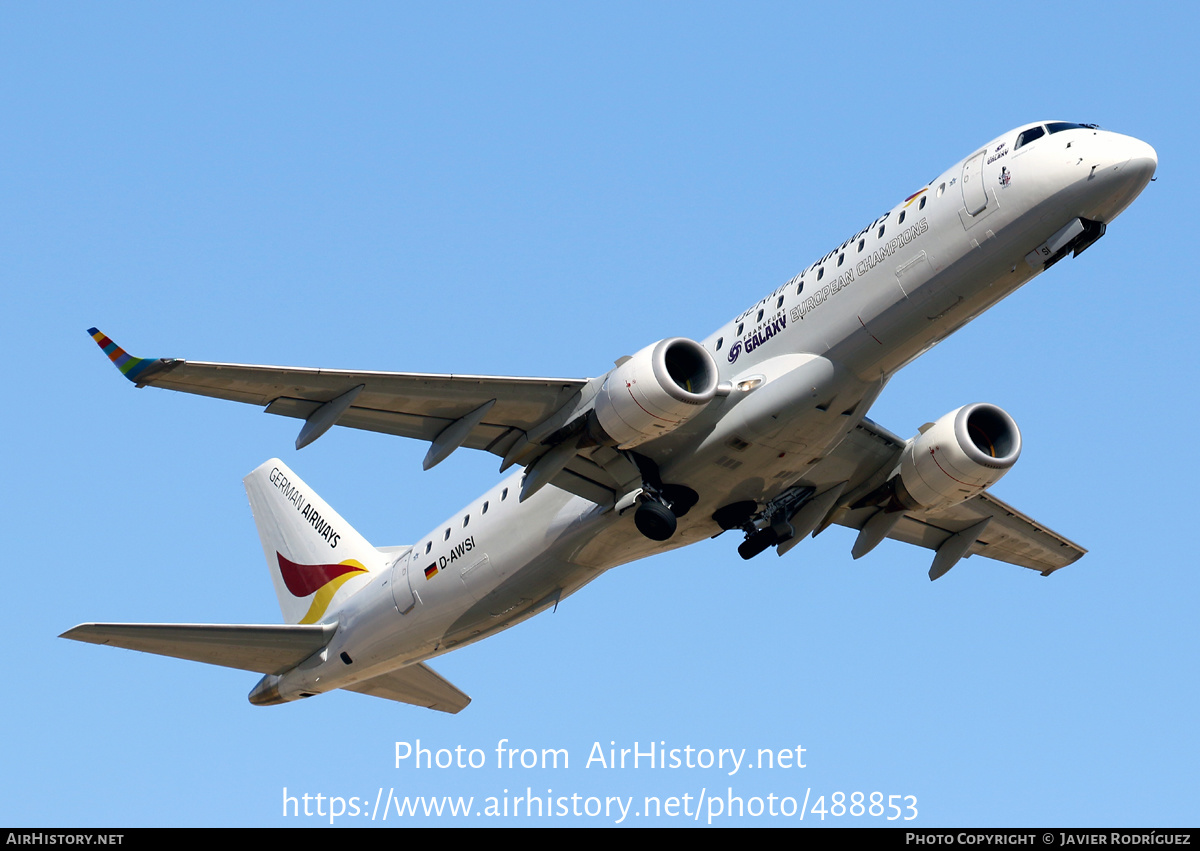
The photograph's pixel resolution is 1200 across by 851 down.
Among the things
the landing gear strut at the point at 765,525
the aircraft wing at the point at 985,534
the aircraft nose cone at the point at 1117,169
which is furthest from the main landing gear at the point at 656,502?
the aircraft nose cone at the point at 1117,169

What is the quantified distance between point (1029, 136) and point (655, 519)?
899 centimetres

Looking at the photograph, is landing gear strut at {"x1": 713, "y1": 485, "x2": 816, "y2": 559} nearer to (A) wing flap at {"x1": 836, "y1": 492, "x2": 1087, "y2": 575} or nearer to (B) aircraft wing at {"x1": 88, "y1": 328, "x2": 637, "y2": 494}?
(B) aircraft wing at {"x1": 88, "y1": 328, "x2": 637, "y2": 494}

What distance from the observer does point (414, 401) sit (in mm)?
23969

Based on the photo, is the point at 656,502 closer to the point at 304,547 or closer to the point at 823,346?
the point at 823,346

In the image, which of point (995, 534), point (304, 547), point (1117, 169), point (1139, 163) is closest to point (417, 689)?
point (304, 547)

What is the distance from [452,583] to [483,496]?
1867 mm

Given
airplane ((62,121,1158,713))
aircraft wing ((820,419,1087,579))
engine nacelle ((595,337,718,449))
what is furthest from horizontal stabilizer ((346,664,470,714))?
engine nacelle ((595,337,718,449))

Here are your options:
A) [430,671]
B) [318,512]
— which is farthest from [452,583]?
[318,512]

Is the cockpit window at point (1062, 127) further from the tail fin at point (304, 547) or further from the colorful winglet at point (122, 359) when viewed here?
the tail fin at point (304, 547)

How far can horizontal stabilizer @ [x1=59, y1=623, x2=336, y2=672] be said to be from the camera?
27.1 meters

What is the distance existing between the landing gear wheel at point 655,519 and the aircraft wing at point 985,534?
18.4 feet

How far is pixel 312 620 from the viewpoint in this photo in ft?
108

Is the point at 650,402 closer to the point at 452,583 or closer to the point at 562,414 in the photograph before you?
the point at 562,414
